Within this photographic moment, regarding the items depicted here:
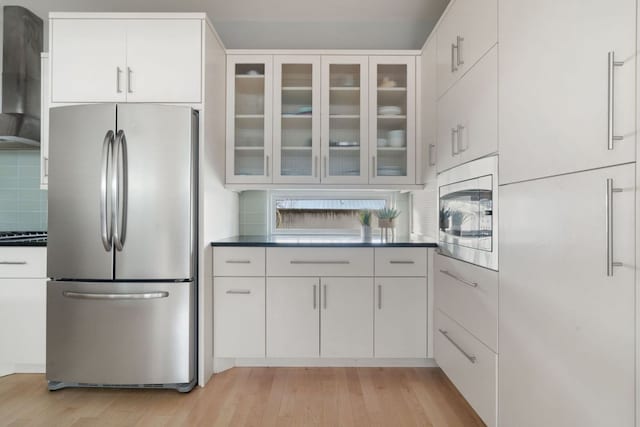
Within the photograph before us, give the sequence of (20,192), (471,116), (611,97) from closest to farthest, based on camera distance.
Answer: (611,97) < (471,116) < (20,192)

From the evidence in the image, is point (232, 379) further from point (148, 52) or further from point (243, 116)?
point (148, 52)

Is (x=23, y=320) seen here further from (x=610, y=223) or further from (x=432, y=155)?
(x=610, y=223)

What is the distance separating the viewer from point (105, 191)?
7.12 feet

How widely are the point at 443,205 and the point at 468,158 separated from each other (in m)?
0.48

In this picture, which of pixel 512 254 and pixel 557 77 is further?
pixel 512 254

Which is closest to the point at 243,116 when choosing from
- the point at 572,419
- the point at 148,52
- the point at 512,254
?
the point at 148,52

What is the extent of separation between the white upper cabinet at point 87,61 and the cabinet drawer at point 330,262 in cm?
149

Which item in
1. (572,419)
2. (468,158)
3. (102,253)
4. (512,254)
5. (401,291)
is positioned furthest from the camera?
(401,291)

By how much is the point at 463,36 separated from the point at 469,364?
1.71m

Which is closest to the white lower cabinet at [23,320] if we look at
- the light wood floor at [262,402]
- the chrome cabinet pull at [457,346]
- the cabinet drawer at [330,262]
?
the light wood floor at [262,402]

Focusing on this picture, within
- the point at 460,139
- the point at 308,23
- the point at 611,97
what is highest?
the point at 308,23

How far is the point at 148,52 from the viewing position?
235 centimetres

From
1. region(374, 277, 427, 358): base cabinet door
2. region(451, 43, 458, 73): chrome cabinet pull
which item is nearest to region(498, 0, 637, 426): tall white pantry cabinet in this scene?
region(451, 43, 458, 73): chrome cabinet pull

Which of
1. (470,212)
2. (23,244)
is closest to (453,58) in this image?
(470,212)
